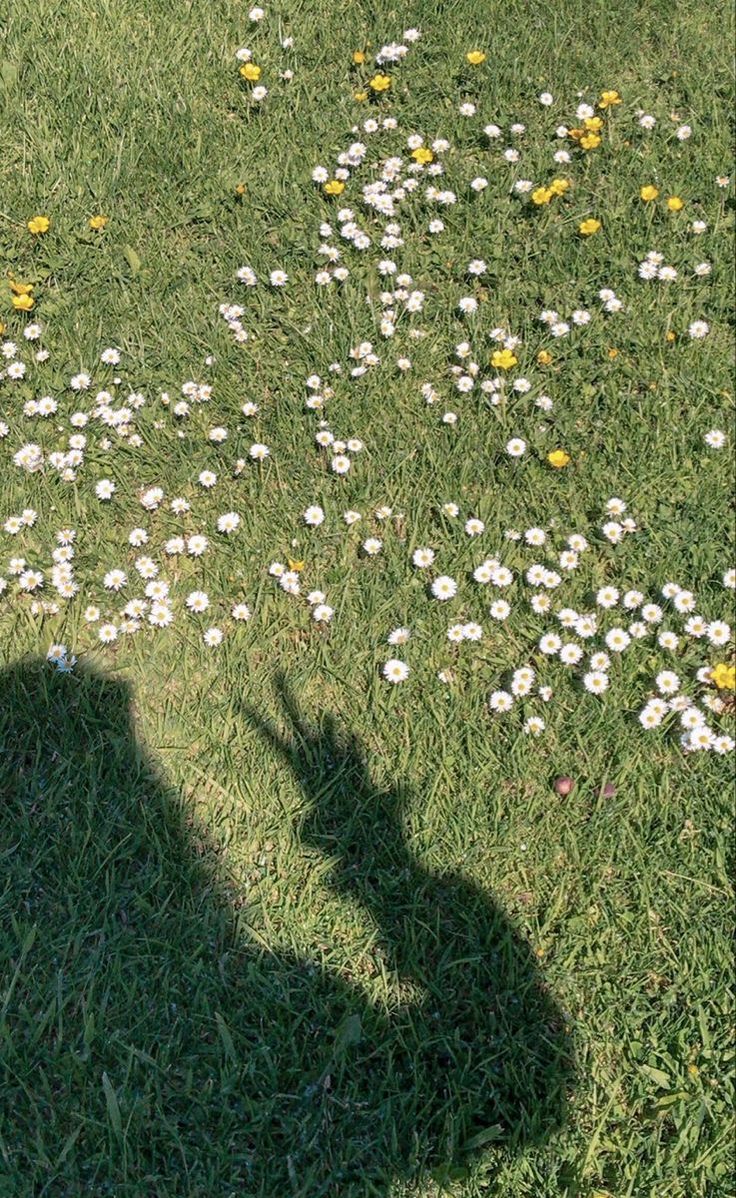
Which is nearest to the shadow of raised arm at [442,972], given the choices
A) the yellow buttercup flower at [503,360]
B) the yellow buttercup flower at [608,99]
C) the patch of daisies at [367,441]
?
the patch of daisies at [367,441]

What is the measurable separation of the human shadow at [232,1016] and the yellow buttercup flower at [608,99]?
3066mm

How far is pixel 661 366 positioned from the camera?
3436 millimetres


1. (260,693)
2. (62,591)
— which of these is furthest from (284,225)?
(260,693)

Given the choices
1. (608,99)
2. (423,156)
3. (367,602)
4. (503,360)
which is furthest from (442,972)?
(608,99)

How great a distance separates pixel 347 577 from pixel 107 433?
105 cm

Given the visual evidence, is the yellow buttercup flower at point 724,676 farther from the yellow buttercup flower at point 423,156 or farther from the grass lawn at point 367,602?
the yellow buttercup flower at point 423,156

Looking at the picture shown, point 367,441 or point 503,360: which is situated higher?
point 503,360

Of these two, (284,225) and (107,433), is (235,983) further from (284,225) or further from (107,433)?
(284,225)

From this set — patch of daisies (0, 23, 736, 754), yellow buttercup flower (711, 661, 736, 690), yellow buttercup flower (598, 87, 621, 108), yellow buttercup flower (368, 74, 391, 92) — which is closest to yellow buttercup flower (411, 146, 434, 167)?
patch of daisies (0, 23, 736, 754)

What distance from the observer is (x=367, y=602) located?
2980mm

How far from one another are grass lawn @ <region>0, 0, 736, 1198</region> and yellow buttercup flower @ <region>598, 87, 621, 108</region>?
7cm

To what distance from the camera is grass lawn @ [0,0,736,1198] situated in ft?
7.36

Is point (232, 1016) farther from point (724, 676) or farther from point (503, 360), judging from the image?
point (503, 360)

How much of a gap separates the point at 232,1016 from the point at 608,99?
3848 millimetres
